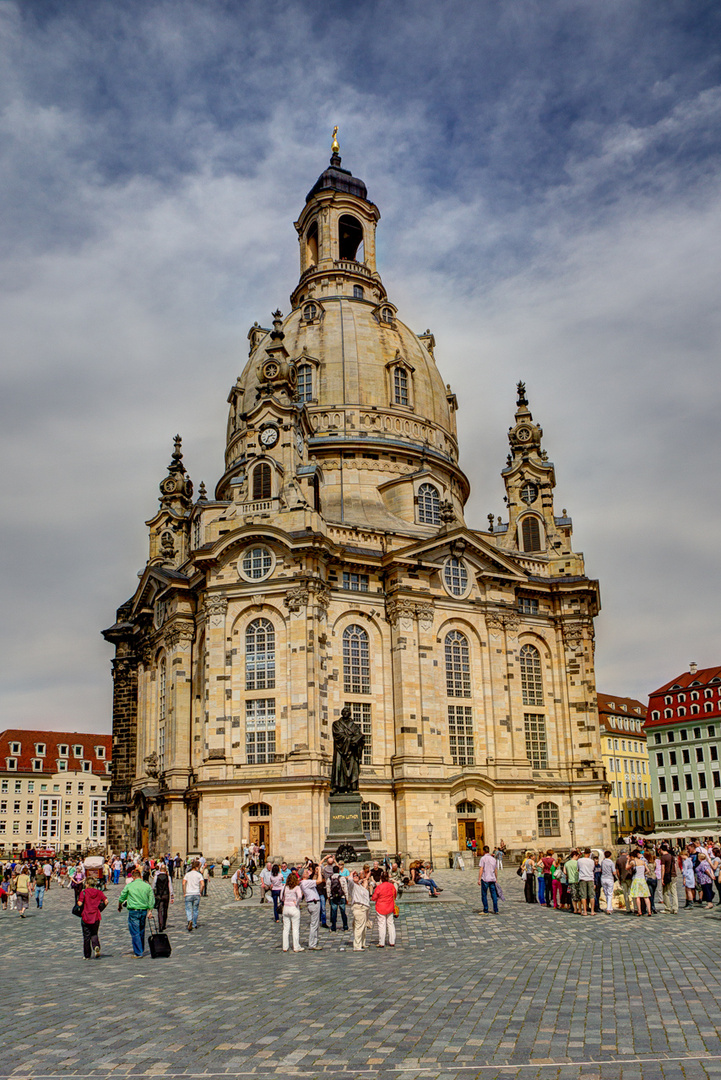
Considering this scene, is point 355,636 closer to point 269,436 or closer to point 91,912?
point 269,436

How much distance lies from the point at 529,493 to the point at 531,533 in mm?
3144

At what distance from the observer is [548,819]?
6006 centimetres

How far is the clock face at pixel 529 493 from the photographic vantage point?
7000 cm

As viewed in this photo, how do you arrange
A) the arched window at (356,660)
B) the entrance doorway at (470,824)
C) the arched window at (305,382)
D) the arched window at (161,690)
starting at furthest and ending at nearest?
the arched window at (305,382) < the arched window at (161,690) < the arched window at (356,660) < the entrance doorway at (470,824)

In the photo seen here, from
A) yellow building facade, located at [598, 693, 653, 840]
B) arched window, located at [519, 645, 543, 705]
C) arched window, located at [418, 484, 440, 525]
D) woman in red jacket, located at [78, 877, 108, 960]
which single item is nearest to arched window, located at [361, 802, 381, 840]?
arched window, located at [519, 645, 543, 705]

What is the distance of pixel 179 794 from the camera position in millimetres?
55219

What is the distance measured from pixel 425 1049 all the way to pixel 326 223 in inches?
3003

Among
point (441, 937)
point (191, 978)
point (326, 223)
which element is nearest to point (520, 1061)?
point (191, 978)

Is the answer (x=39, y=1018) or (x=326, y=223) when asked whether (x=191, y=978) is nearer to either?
(x=39, y=1018)

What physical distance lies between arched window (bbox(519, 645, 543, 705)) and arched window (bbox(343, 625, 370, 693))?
11581mm

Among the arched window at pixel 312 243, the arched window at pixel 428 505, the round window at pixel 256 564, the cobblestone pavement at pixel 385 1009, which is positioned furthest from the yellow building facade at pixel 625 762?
the cobblestone pavement at pixel 385 1009

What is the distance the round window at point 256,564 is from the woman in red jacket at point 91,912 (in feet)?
113

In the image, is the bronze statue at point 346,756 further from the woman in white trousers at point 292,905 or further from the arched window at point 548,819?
the arched window at point 548,819

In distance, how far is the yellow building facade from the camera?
104188mm
